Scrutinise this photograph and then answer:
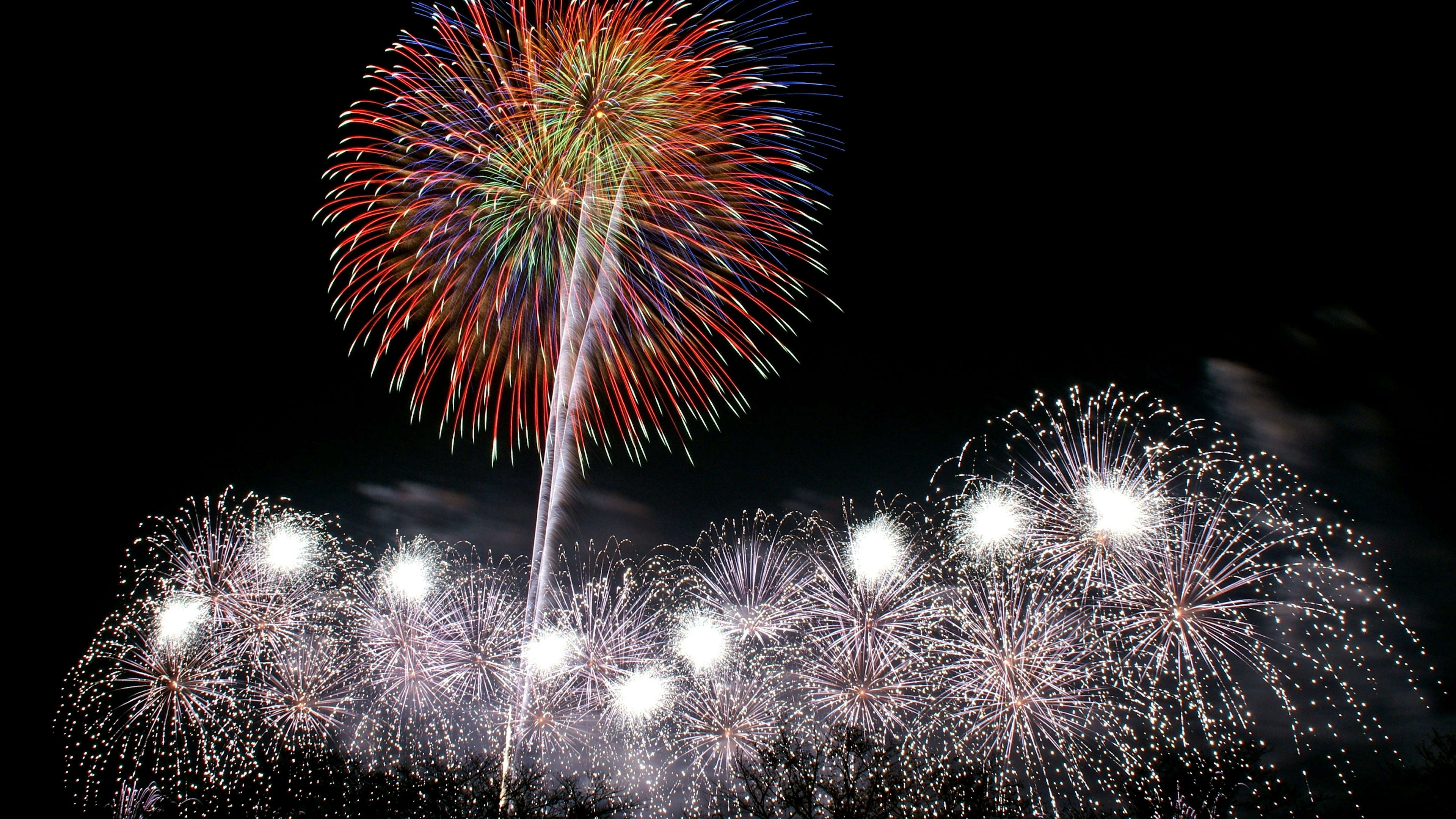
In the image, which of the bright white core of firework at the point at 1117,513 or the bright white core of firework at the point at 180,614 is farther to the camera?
the bright white core of firework at the point at 180,614

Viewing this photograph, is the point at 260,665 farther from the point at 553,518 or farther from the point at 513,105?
the point at 513,105

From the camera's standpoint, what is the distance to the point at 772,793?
2372 cm

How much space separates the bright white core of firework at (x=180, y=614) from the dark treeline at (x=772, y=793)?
7454 mm

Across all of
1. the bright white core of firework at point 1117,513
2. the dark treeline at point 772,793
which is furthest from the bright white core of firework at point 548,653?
the bright white core of firework at point 1117,513

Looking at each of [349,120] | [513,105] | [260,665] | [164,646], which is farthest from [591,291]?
[164,646]

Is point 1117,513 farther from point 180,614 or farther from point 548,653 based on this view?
point 180,614

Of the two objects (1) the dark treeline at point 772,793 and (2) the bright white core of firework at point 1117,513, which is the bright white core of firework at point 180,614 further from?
(2) the bright white core of firework at point 1117,513

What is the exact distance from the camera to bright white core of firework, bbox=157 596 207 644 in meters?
24.5

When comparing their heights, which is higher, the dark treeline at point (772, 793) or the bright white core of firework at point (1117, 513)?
the bright white core of firework at point (1117, 513)

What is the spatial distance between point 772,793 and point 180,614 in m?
23.7

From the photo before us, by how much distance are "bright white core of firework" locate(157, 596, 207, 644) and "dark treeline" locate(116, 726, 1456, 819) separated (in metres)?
7.45

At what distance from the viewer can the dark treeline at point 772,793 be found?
22562 millimetres

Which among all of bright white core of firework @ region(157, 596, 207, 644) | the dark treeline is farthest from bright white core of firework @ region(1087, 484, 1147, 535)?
bright white core of firework @ region(157, 596, 207, 644)

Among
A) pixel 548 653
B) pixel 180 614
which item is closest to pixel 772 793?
pixel 548 653
